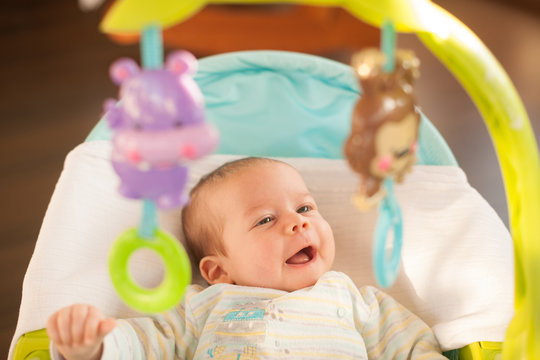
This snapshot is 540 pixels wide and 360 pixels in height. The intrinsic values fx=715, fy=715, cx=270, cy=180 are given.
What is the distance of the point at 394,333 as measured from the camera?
974 millimetres

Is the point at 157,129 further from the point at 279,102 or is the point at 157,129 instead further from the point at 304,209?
the point at 279,102

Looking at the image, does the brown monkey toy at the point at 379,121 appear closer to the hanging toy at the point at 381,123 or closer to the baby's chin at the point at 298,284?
the hanging toy at the point at 381,123

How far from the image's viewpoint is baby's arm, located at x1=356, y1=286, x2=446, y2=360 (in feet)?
3.11

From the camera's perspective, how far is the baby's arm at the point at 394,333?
A: 949mm

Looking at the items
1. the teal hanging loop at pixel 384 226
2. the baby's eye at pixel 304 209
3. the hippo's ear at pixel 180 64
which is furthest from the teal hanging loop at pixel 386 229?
the baby's eye at pixel 304 209

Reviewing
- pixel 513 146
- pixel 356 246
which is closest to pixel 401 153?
pixel 513 146

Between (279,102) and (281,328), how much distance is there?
55cm

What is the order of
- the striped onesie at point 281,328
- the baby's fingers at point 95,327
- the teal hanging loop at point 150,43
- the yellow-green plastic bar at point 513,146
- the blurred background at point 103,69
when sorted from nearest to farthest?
1. the teal hanging loop at point 150,43
2. the yellow-green plastic bar at point 513,146
3. the baby's fingers at point 95,327
4. the striped onesie at point 281,328
5. the blurred background at point 103,69

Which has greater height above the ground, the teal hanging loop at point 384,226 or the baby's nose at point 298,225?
the teal hanging loop at point 384,226

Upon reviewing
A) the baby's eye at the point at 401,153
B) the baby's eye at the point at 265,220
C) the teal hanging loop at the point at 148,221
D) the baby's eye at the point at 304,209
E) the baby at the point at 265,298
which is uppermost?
the baby's eye at the point at 401,153

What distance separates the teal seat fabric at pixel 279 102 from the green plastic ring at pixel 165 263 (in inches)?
27.3

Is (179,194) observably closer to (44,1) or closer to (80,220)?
(80,220)

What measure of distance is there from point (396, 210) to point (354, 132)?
94mm

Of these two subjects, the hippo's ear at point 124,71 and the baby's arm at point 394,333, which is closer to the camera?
the hippo's ear at point 124,71
